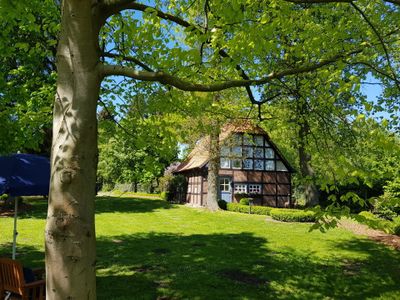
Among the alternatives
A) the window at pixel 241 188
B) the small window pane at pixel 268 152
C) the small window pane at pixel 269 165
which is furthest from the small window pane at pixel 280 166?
the window at pixel 241 188

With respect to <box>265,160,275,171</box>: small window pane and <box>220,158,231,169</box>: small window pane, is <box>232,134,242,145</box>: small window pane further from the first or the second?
<box>265,160,275,171</box>: small window pane

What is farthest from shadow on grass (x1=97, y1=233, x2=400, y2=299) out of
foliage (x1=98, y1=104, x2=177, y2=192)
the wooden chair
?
foliage (x1=98, y1=104, x2=177, y2=192)

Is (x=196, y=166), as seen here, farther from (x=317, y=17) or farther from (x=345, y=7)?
(x=345, y=7)

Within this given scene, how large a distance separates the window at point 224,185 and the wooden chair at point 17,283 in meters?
28.3

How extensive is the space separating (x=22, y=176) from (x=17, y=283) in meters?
1.92

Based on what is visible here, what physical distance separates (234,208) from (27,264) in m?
20.1

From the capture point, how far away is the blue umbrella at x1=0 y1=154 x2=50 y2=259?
23.2ft

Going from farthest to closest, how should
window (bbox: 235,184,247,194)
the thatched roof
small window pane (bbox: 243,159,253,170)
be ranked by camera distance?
1. small window pane (bbox: 243,159,253,170)
2. window (bbox: 235,184,247,194)
3. the thatched roof

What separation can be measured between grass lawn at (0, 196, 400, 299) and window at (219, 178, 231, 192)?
13986 millimetres

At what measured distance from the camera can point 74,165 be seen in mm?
3504

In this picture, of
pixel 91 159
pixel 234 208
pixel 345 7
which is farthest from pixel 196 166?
pixel 91 159

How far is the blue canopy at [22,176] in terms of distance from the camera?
7.08 meters

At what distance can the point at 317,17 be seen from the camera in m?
21.8

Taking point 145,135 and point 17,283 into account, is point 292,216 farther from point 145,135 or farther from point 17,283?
point 17,283
